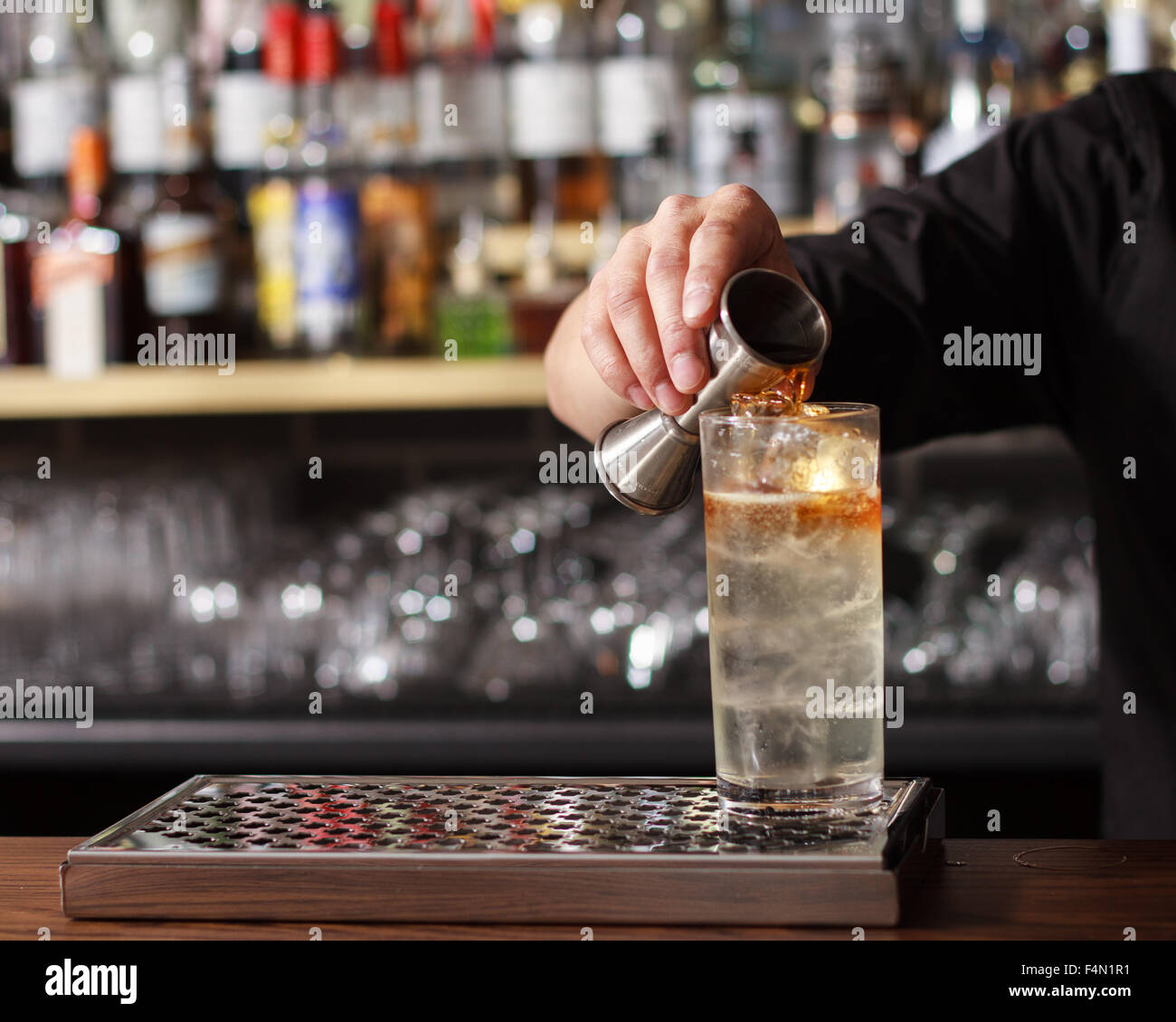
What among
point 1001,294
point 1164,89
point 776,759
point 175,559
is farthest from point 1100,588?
point 175,559

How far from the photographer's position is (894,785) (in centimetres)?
82

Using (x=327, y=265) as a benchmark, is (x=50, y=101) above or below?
above

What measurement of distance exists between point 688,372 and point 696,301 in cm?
4

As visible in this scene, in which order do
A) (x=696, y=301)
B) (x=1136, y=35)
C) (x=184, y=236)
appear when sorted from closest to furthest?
(x=696, y=301)
(x=1136, y=35)
(x=184, y=236)

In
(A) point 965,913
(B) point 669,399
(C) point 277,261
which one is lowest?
(A) point 965,913

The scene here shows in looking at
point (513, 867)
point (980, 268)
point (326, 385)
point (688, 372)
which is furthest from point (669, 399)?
point (326, 385)

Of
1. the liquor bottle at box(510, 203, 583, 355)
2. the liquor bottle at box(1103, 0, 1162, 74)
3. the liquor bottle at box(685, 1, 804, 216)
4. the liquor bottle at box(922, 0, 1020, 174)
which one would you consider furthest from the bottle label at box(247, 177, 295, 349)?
the liquor bottle at box(1103, 0, 1162, 74)

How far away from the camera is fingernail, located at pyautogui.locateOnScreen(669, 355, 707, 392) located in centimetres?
78

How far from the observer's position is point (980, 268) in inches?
51.8

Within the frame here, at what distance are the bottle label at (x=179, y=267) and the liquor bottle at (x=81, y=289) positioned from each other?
0.25 feet

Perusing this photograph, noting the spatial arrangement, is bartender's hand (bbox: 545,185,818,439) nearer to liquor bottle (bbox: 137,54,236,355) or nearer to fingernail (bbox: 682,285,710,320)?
fingernail (bbox: 682,285,710,320)

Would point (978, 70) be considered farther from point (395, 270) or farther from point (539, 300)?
point (395, 270)

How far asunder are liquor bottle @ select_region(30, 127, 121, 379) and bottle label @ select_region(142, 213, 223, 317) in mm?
75

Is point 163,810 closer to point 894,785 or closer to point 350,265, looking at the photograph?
point 894,785
